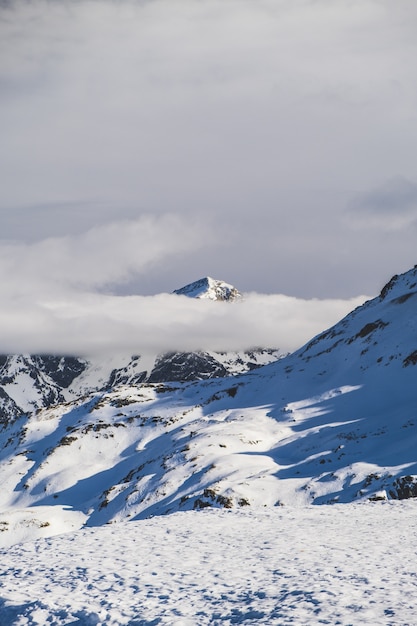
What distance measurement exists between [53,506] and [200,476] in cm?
4057

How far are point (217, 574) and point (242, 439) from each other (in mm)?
93356

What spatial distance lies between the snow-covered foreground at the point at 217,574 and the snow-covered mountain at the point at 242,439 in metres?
40.7

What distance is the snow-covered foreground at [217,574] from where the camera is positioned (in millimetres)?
16047

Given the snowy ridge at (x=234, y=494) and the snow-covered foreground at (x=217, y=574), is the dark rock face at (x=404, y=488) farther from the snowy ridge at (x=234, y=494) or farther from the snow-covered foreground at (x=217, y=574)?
the snow-covered foreground at (x=217, y=574)

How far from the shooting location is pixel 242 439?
367 feet

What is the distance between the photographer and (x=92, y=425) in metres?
156

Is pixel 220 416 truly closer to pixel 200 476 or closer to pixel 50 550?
pixel 200 476

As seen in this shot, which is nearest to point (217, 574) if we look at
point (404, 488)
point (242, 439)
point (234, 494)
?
point (404, 488)

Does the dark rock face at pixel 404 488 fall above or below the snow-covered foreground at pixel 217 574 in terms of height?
below

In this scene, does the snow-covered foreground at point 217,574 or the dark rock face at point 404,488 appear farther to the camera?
the dark rock face at point 404,488

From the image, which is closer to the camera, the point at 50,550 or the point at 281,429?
the point at 50,550

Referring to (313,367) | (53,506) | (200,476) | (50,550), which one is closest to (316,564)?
(50,550)

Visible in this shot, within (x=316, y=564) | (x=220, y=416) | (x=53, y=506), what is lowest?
(x=53, y=506)

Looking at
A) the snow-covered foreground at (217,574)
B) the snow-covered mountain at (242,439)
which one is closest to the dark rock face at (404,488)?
the snow-covered mountain at (242,439)
